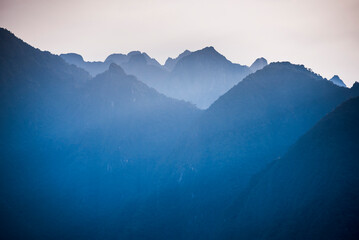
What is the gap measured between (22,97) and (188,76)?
4691 inches

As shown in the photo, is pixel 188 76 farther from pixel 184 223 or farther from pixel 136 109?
pixel 184 223

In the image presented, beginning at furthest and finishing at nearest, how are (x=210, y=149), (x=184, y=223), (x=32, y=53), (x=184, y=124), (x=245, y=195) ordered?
(x=32, y=53)
(x=184, y=124)
(x=210, y=149)
(x=184, y=223)
(x=245, y=195)

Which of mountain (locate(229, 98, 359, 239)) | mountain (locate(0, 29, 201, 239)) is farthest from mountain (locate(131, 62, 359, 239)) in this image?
mountain (locate(0, 29, 201, 239))

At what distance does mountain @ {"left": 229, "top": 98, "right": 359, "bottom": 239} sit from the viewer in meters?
40.2

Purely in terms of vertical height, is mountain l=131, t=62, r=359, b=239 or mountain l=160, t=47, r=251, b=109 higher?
mountain l=160, t=47, r=251, b=109

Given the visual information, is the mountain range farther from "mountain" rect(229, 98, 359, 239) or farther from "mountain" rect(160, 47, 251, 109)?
"mountain" rect(160, 47, 251, 109)

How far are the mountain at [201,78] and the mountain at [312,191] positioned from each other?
12051 centimetres

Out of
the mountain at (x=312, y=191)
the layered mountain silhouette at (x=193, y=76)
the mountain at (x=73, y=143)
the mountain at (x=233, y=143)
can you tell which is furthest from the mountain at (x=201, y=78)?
the mountain at (x=312, y=191)

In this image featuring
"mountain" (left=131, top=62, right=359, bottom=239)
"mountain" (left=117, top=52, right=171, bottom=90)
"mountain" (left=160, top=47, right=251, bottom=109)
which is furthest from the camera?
"mountain" (left=117, top=52, right=171, bottom=90)

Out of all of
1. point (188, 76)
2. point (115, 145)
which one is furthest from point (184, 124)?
point (188, 76)

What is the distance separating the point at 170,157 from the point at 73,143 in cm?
4748

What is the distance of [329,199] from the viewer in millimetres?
42750

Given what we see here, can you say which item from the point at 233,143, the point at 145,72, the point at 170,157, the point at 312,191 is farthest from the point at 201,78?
the point at 312,191

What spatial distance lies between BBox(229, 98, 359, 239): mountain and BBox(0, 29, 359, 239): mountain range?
230mm
